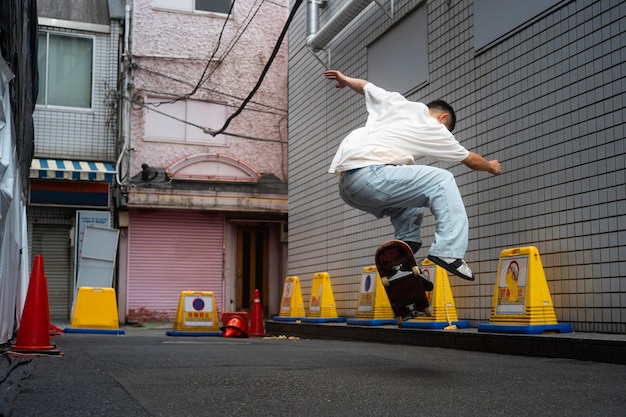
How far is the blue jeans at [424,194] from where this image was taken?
4.14m

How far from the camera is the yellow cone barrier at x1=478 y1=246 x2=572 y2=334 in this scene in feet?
20.4

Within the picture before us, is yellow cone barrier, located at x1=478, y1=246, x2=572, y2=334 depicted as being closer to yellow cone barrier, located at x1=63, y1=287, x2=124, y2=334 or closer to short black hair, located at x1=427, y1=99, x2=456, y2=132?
short black hair, located at x1=427, y1=99, x2=456, y2=132

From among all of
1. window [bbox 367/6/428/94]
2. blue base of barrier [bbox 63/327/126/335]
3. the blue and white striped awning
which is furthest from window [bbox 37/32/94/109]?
window [bbox 367/6/428/94]

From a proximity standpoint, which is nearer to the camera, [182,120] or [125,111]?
[125,111]

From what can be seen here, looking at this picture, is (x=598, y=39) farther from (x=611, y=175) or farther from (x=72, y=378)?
(x=72, y=378)

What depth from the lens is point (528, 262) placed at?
635cm

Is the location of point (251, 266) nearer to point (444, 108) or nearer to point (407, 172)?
point (444, 108)

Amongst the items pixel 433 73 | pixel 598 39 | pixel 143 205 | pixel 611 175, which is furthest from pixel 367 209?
pixel 143 205

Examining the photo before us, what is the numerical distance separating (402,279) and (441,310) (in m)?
3.80

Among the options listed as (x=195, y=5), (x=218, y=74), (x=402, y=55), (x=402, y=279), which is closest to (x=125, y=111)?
(x=218, y=74)

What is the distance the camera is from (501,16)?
7.80 metres

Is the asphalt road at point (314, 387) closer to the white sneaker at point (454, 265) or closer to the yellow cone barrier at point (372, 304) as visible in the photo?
the white sneaker at point (454, 265)

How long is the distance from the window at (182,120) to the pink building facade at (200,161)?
0.03m

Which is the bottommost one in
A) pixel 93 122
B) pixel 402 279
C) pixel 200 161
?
pixel 402 279
